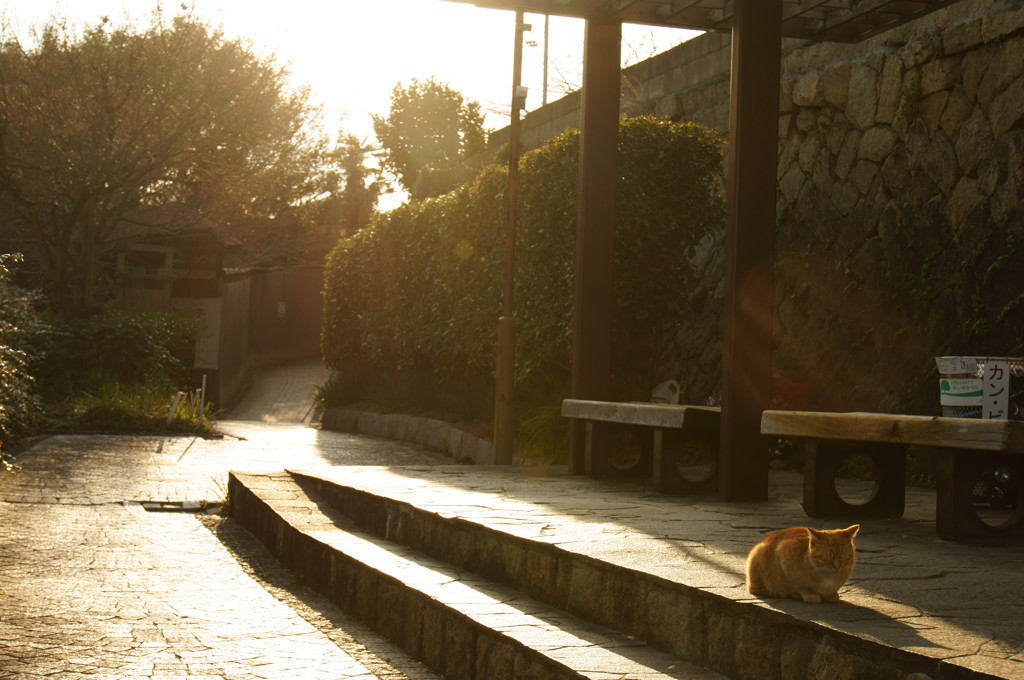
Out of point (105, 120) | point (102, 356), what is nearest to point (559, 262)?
point (102, 356)

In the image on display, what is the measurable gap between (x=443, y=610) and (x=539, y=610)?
391mm

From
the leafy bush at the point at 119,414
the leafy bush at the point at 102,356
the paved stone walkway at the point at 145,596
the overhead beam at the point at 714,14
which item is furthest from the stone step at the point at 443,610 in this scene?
the leafy bush at the point at 102,356

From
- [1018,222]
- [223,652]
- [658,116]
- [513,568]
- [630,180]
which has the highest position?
[658,116]

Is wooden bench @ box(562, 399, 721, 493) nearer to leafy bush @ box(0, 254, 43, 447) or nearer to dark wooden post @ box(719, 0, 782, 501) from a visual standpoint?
dark wooden post @ box(719, 0, 782, 501)

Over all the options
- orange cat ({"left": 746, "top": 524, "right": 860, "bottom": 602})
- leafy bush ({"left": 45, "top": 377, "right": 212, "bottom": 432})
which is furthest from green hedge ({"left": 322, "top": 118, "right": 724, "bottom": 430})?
orange cat ({"left": 746, "top": 524, "right": 860, "bottom": 602})

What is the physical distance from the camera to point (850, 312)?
9.51 metres

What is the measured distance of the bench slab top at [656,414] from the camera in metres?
6.89

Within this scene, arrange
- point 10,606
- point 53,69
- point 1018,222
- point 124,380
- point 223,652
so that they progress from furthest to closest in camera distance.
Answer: point 53,69
point 124,380
point 1018,222
point 10,606
point 223,652

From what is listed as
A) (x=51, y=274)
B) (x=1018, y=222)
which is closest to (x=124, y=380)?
(x=51, y=274)

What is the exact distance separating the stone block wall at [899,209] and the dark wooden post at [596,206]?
2356 mm

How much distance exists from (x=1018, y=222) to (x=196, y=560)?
5.85m

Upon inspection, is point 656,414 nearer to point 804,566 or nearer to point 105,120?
point 804,566

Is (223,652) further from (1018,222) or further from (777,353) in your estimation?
(777,353)

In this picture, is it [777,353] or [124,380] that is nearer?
[777,353]
